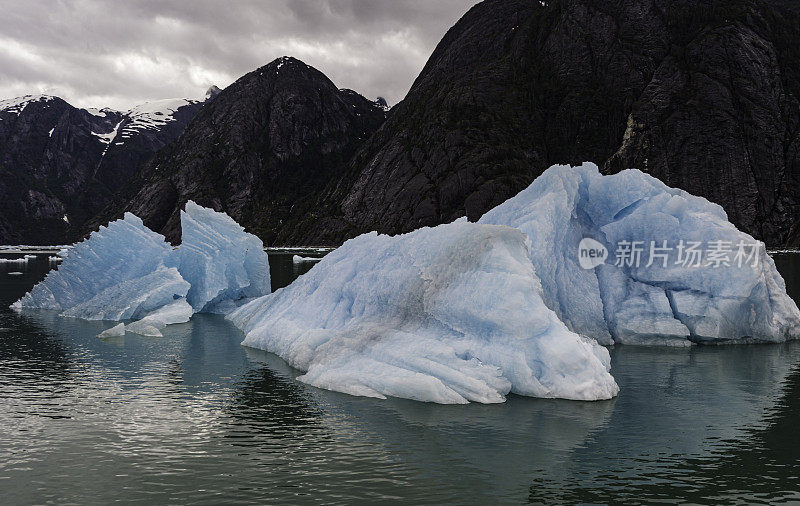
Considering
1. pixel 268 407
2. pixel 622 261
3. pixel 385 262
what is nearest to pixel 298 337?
pixel 385 262

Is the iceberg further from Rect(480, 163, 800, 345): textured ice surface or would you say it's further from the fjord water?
Rect(480, 163, 800, 345): textured ice surface

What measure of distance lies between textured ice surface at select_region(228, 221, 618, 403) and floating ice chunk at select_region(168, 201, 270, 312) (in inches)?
584

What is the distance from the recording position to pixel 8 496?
10.5 m

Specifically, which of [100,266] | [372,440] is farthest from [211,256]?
Answer: [372,440]

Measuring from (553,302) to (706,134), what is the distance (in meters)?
127

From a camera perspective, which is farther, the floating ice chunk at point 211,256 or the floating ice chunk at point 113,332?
the floating ice chunk at point 211,256

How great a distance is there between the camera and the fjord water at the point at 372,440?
425 inches

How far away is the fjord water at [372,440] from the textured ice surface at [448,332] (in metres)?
0.70

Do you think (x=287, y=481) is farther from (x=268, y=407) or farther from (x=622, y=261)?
(x=622, y=261)

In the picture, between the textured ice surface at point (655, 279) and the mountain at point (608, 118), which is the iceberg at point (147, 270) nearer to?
the textured ice surface at point (655, 279)

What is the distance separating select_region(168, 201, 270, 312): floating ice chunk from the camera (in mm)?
36938

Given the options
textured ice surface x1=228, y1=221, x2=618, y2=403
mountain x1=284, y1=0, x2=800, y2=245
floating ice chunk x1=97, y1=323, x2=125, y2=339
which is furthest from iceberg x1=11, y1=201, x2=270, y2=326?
mountain x1=284, y1=0, x2=800, y2=245

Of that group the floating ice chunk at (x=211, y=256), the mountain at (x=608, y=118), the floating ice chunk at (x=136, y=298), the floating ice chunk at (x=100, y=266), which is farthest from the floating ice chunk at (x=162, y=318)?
the mountain at (x=608, y=118)

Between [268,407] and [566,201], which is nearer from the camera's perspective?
[268,407]
